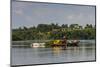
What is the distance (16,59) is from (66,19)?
3.28ft

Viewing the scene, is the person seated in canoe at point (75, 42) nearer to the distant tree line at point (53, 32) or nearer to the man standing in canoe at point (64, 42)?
the distant tree line at point (53, 32)

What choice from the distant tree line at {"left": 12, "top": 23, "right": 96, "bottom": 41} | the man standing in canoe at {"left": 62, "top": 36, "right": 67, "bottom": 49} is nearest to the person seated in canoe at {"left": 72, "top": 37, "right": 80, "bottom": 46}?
the distant tree line at {"left": 12, "top": 23, "right": 96, "bottom": 41}

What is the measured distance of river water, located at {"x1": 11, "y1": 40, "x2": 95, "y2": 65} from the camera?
11.9 feet

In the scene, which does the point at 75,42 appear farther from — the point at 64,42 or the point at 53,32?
the point at 53,32

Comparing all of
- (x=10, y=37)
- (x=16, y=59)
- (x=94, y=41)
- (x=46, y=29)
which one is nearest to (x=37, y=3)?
(x=46, y=29)

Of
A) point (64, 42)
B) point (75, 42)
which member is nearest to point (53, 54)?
point (64, 42)

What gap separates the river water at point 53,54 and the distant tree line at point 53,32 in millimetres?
145

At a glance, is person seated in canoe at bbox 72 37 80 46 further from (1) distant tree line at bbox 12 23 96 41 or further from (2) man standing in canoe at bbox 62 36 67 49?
(2) man standing in canoe at bbox 62 36 67 49

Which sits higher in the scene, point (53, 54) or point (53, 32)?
point (53, 32)

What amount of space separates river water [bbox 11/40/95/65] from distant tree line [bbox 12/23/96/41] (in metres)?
0.14

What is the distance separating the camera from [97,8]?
13.5 feet

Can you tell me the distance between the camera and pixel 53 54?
3.81 metres

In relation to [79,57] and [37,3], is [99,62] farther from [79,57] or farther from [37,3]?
[37,3]

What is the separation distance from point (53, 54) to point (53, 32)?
0.34 meters
